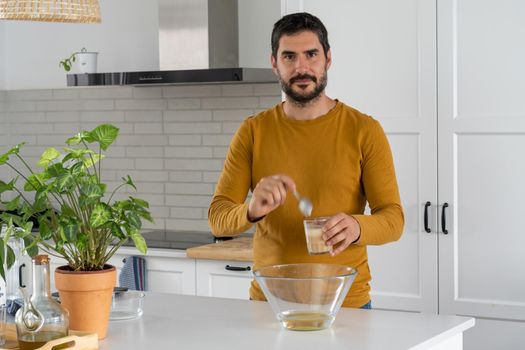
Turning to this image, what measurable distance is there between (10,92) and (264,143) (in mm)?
3323

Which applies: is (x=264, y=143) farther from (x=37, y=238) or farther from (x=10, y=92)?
(x=10, y=92)

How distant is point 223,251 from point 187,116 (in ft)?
3.87

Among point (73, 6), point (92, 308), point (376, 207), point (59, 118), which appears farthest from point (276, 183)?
point (59, 118)

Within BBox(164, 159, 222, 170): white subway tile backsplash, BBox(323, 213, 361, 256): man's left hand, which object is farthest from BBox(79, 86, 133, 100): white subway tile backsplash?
BBox(323, 213, 361, 256): man's left hand

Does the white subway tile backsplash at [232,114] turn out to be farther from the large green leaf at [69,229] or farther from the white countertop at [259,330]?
the large green leaf at [69,229]

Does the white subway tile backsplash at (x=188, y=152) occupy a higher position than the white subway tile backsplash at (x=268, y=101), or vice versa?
the white subway tile backsplash at (x=268, y=101)

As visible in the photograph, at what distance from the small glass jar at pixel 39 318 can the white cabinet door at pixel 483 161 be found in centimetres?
222

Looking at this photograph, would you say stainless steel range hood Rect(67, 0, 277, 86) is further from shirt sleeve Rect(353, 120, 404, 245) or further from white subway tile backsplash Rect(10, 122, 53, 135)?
shirt sleeve Rect(353, 120, 404, 245)

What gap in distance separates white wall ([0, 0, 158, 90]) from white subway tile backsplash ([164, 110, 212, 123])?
297 mm

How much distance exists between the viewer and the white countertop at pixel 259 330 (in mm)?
2309

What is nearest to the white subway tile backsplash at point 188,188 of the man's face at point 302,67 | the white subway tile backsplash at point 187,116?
the white subway tile backsplash at point 187,116

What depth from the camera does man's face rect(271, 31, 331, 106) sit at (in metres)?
3.00

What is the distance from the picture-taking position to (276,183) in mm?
2646

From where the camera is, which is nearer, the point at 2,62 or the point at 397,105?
the point at 397,105
